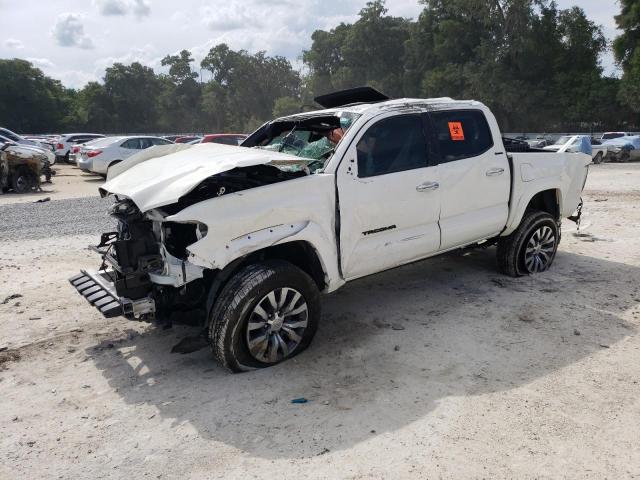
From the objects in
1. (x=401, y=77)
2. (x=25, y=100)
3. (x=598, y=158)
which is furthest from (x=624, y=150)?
(x=25, y=100)

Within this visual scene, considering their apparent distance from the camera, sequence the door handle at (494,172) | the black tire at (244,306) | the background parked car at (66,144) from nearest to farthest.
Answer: the black tire at (244,306), the door handle at (494,172), the background parked car at (66,144)

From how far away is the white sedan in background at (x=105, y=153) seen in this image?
1838 cm

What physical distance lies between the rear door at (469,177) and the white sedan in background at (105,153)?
15.5m

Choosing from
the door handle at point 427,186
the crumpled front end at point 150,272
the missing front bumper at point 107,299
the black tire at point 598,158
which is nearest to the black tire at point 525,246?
the door handle at point 427,186

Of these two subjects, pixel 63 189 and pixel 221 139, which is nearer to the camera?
pixel 63 189

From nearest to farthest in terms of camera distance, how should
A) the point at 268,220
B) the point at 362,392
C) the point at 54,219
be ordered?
1. the point at 362,392
2. the point at 268,220
3. the point at 54,219

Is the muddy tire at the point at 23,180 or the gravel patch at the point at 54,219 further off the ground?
the muddy tire at the point at 23,180

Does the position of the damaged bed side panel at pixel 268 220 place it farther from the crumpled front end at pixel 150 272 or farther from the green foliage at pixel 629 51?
the green foliage at pixel 629 51

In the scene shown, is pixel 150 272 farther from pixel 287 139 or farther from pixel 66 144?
pixel 66 144

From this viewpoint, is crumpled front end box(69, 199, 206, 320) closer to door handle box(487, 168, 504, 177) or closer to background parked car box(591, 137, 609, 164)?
door handle box(487, 168, 504, 177)

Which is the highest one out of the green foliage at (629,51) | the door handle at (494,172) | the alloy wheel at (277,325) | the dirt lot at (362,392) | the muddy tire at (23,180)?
the green foliage at (629,51)

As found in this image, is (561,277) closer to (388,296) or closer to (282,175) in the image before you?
(388,296)

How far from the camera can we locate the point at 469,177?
201 inches

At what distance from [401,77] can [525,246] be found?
173ft
